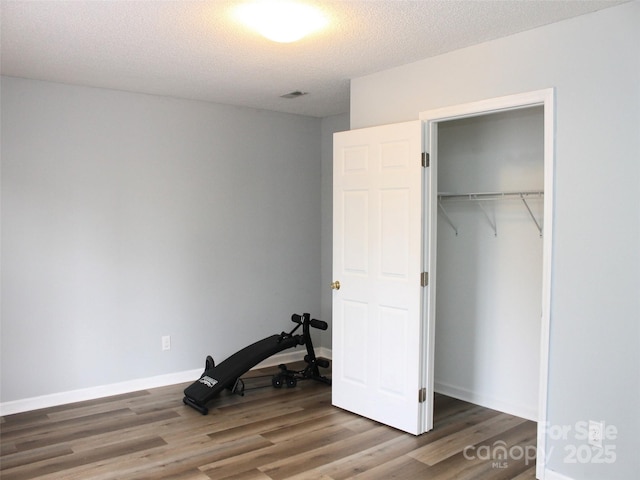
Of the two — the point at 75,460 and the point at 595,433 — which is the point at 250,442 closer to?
the point at 75,460

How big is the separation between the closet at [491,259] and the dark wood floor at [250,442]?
27 centimetres

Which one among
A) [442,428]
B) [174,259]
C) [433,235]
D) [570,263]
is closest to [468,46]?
[433,235]

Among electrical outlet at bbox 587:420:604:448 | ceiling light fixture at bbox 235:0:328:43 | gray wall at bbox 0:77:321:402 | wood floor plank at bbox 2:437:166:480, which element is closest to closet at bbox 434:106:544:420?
electrical outlet at bbox 587:420:604:448

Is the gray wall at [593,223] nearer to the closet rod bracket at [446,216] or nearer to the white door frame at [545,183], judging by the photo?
the white door frame at [545,183]

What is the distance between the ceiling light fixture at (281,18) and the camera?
264 centimetres

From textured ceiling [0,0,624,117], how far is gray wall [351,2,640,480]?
18 cm

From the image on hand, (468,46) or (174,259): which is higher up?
(468,46)

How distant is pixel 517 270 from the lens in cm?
400

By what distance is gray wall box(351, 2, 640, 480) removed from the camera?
263 cm

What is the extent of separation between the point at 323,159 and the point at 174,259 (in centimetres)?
194

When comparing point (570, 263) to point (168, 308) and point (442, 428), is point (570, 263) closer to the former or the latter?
point (442, 428)

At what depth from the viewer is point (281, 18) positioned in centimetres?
271

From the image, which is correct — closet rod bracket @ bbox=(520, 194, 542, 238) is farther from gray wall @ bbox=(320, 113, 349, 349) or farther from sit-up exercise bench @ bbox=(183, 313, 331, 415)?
gray wall @ bbox=(320, 113, 349, 349)

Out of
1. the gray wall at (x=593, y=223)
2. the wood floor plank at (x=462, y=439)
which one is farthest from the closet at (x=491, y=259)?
the gray wall at (x=593, y=223)
